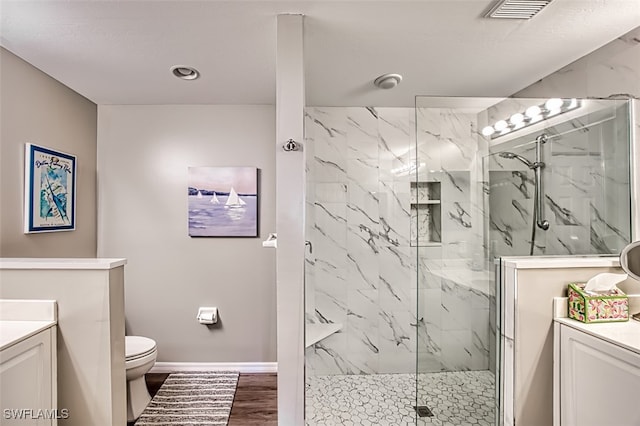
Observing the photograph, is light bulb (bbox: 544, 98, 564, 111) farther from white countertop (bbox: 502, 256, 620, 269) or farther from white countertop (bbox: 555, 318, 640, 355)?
white countertop (bbox: 555, 318, 640, 355)

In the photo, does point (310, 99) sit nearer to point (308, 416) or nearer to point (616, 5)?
point (616, 5)

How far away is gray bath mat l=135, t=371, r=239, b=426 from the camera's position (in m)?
2.33

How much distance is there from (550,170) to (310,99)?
5.84 ft

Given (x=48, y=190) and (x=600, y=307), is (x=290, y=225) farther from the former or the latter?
(x=48, y=190)

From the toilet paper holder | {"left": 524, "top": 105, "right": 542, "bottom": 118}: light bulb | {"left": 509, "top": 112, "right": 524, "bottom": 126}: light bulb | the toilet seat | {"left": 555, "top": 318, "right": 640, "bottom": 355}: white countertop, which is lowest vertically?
the toilet seat

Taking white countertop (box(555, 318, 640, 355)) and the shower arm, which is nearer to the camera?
white countertop (box(555, 318, 640, 355))

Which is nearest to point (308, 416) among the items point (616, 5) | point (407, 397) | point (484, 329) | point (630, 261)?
point (407, 397)

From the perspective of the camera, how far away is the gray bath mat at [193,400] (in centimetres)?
233

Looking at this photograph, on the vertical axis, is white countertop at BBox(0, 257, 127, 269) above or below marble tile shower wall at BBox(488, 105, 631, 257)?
below

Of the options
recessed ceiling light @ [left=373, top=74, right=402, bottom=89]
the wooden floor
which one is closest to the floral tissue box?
recessed ceiling light @ [left=373, top=74, right=402, bottom=89]

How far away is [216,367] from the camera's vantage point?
307 cm

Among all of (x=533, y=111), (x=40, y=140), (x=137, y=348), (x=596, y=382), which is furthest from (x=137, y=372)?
(x=533, y=111)

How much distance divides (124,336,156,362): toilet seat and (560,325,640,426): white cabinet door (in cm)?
236

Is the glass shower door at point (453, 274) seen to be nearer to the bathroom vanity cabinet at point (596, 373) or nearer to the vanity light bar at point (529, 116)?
the vanity light bar at point (529, 116)
